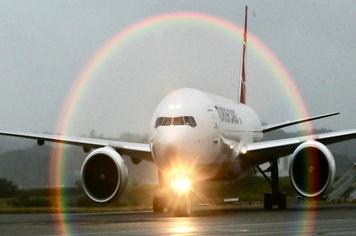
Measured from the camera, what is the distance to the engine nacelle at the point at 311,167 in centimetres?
2931

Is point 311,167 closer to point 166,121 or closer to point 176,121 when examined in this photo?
point 176,121

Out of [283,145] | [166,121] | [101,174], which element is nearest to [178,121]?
[166,121]

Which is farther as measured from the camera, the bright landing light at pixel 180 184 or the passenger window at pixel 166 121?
the passenger window at pixel 166 121

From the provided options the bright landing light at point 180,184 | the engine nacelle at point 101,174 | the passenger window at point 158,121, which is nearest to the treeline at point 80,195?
the engine nacelle at point 101,174

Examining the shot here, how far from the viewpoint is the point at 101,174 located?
30.4 m

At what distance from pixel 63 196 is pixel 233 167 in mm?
10910

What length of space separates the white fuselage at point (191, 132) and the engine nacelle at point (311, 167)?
275cm

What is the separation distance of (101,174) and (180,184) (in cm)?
495

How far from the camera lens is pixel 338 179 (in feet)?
166

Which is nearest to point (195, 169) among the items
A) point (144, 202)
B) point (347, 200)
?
point (144, 202)

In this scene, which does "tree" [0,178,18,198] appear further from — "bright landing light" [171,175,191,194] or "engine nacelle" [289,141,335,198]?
"engine nacelle" [289,141,335,198]

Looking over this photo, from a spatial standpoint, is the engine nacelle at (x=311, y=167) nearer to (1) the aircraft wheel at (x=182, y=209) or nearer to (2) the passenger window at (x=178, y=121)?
(2) the passenger window at (x=178, y=121)

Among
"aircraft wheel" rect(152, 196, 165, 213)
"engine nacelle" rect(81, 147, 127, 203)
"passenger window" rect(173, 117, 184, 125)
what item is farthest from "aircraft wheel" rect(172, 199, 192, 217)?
"aircraft wheel" rect(152, 196, 165, 213)

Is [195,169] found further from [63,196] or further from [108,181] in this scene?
[63,196]
